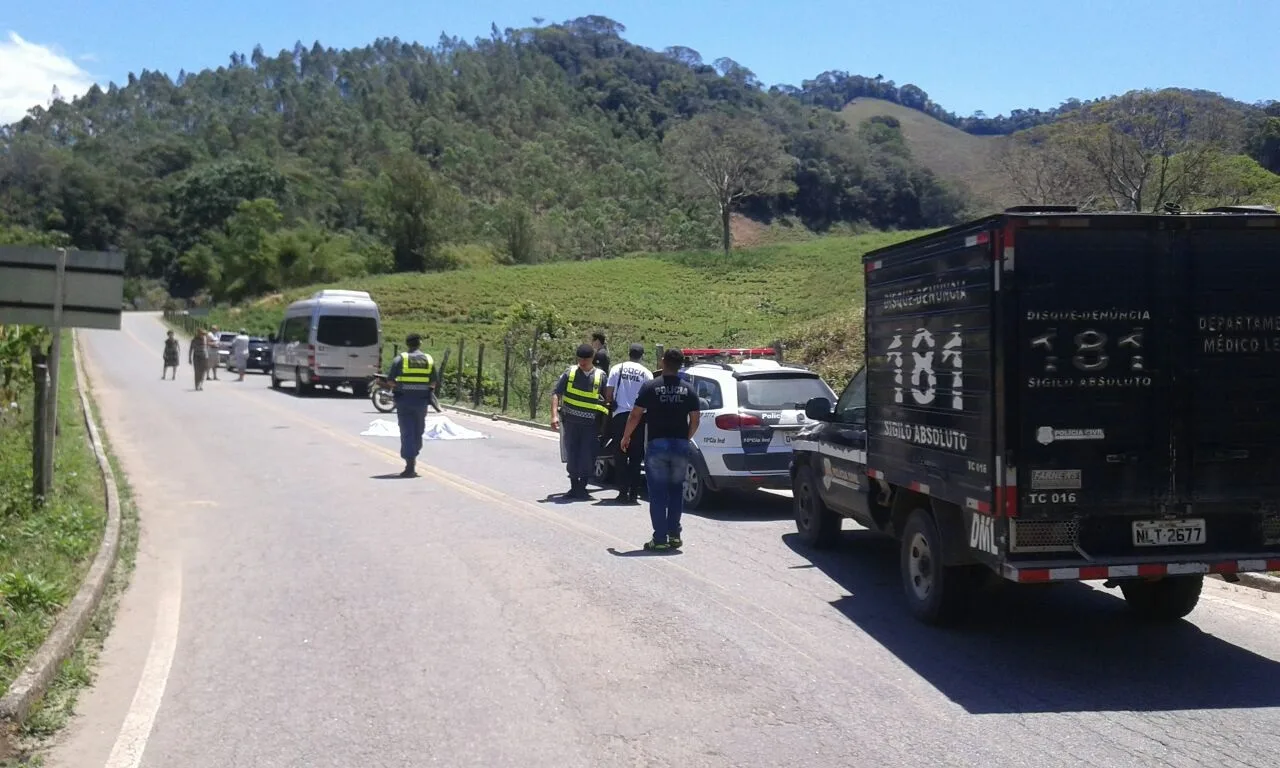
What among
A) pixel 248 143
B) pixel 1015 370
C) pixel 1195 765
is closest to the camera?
pixel 1195 765

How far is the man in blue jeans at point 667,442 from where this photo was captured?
10.0 metres

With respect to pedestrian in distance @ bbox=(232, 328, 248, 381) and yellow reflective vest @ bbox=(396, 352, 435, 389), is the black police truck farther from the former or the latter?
pedestrian in distance @ bbox=(232, 328, 248, 381)

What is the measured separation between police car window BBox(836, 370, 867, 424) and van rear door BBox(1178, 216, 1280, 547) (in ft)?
10.4

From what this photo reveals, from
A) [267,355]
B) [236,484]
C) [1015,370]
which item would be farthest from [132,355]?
[1015,370]

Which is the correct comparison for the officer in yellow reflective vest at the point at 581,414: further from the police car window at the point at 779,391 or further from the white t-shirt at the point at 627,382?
the police car window at the point at 779,391

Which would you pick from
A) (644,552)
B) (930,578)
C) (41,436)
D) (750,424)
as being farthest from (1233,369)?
(41,436)

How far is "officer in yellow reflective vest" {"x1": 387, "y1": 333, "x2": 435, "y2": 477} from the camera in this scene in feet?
49.5

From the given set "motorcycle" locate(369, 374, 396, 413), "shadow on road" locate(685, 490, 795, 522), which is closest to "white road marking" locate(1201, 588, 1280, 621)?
"shadow on road" locate(685, 490, 795, 522)

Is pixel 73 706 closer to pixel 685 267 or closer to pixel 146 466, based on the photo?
pixel 146 466

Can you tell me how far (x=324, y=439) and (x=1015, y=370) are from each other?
15960 mm

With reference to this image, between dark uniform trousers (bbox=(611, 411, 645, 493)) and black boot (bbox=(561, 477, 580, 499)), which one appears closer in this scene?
dark uniform trousers (bbox=(611, 411, 645, 493))

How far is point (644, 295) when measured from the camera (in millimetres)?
74125

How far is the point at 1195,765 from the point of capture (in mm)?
5098

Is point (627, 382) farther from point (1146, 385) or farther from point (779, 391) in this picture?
point (1146, 385)
